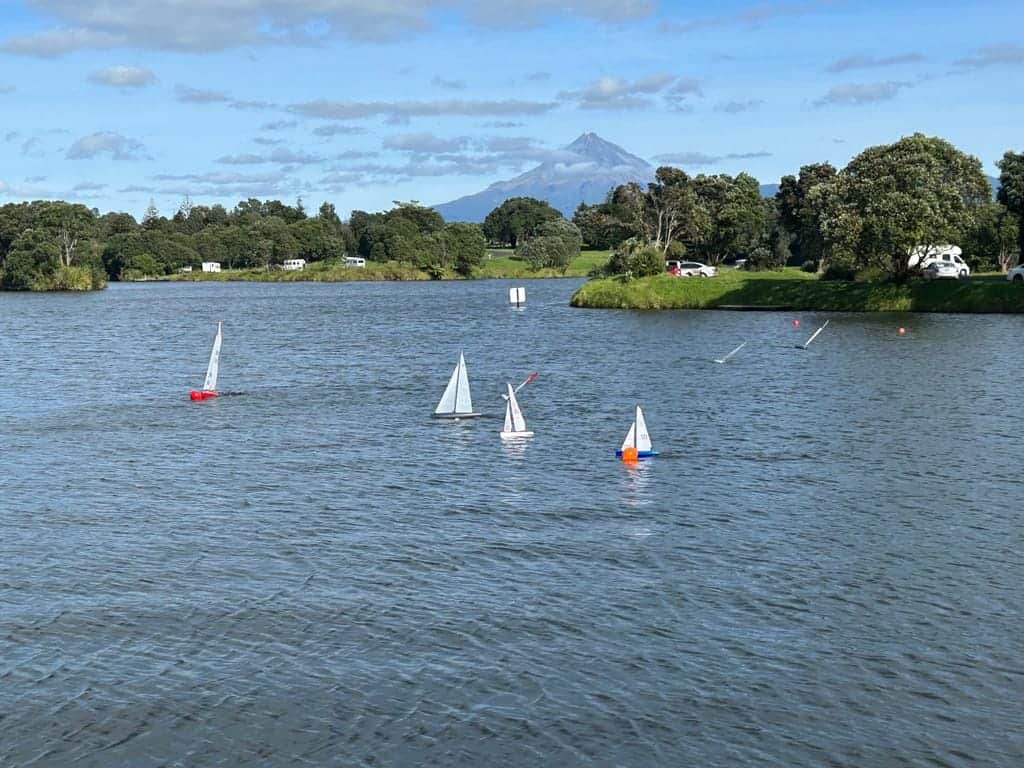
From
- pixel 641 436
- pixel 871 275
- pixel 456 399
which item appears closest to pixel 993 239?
pixel 871 275

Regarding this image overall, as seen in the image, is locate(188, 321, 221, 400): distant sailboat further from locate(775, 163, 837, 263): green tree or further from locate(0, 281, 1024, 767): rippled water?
locate(775, 163, 837, 263): green tree

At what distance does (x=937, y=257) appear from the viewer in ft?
431

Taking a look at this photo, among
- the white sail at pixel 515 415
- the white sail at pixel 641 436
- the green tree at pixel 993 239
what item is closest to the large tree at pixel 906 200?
the green tree at pixel 993 239

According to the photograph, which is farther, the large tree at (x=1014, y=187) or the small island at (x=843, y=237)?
the large tree at (x=1014, y=187)

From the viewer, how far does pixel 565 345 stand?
101 meters

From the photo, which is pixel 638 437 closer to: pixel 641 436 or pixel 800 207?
pixel 641 436

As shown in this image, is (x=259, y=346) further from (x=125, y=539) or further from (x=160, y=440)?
(x=125, y=539)

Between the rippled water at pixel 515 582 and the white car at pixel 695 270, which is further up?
the white car at pixel 695 270

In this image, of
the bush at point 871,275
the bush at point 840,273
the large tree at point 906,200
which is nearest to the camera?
the large tree at point 906,200

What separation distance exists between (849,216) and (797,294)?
16.7 metres

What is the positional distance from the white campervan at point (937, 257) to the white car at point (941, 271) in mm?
320

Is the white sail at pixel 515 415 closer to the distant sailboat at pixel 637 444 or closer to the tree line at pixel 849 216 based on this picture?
the distant sailboat at pixel 637 444

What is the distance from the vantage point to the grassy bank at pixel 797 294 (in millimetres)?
115062

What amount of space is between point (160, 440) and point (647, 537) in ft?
90.1
